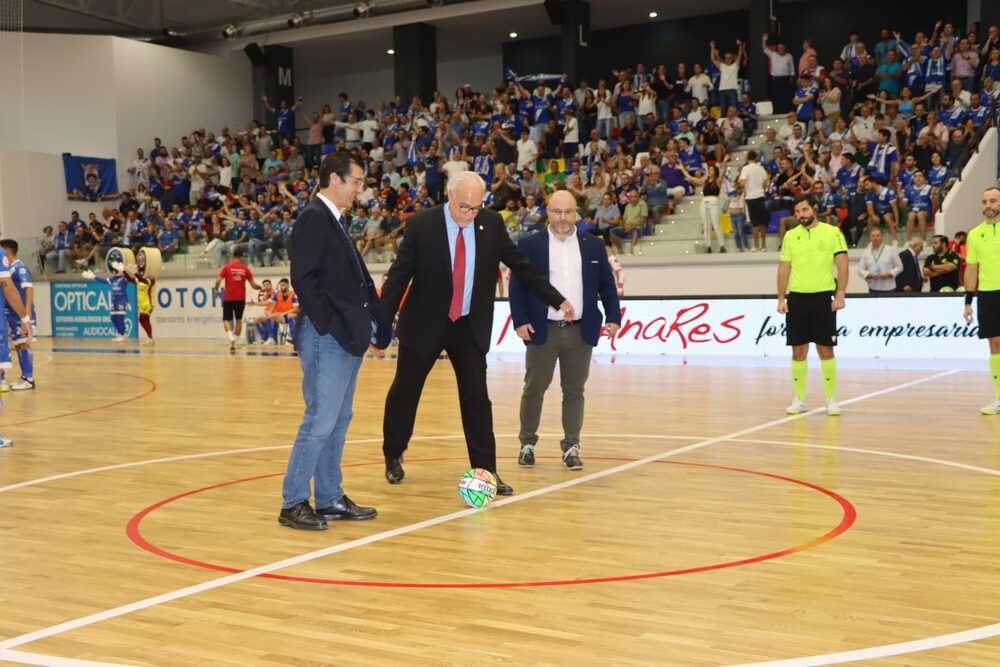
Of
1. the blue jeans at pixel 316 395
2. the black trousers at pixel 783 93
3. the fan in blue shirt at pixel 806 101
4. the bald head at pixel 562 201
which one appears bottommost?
the blue jeans at pixel 316 395

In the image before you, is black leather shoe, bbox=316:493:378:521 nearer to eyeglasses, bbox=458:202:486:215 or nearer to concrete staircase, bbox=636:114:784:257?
eyeglasses, bbox=458:202:486:215

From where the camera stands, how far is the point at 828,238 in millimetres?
10844

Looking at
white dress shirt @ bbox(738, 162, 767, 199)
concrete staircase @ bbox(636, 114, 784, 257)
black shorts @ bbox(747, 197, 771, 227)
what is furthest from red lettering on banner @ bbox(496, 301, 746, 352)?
white dress shirt @ bbox(738, 162, 767, 199)

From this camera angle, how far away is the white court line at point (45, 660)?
3.87 metres

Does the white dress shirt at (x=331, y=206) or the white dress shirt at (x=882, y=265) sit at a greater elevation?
the white dress shirt at (x=331, y=206)

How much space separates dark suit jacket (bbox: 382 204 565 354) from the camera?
6.83 metres

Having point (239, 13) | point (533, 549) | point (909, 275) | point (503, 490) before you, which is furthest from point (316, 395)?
point (239, 13)

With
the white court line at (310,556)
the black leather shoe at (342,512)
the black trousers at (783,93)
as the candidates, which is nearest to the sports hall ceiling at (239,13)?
the black trousers at (783,93)

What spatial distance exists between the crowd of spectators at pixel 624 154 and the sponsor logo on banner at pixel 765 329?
6.08 ft

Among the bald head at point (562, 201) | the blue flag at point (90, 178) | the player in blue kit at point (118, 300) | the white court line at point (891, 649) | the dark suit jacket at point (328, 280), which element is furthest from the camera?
the blue flag at point (90, 178)

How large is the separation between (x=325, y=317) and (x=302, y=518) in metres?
1.12

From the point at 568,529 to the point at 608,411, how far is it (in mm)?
5565

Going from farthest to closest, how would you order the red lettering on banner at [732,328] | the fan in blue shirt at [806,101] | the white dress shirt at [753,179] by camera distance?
the fan in blue shirt at [806,101]
the white dress shirt at [753,179]
the red lettering on banner at [732,328]

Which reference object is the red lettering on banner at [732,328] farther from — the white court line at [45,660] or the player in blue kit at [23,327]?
the white court line at [45,660]
